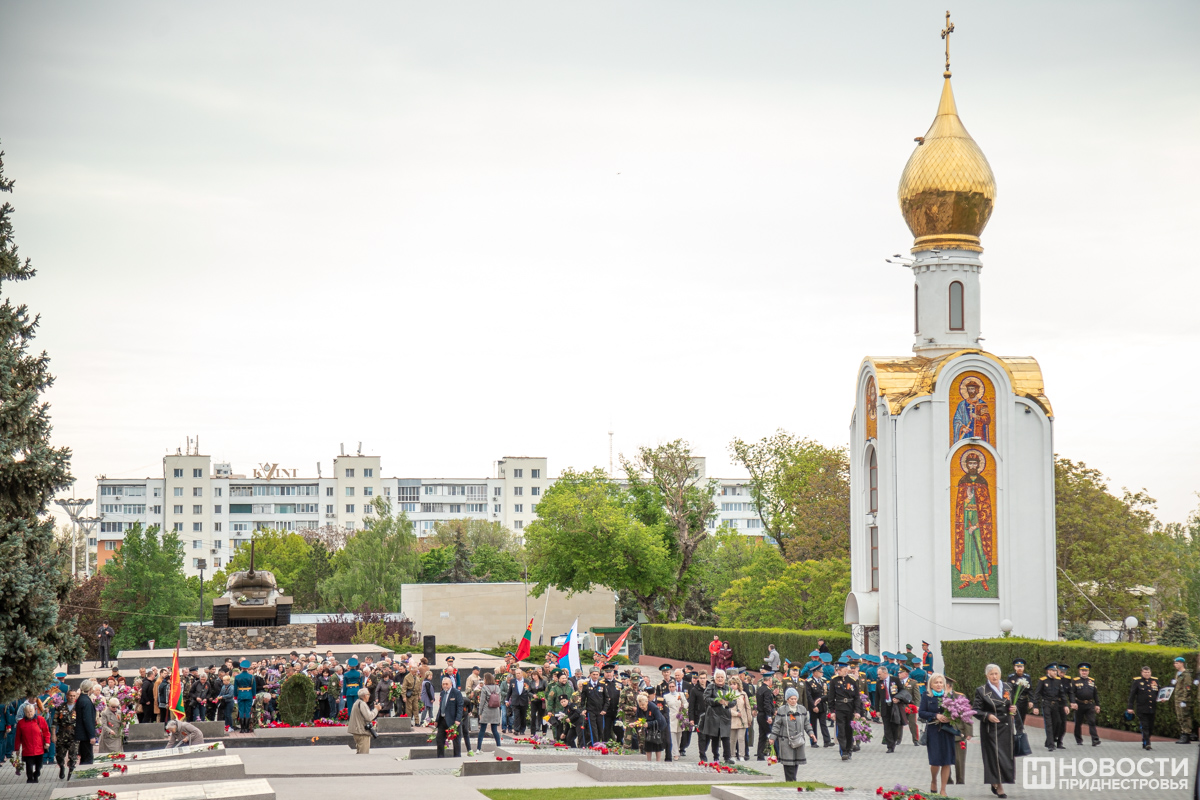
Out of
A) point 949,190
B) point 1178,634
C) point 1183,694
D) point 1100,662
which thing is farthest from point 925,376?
point 1183,694

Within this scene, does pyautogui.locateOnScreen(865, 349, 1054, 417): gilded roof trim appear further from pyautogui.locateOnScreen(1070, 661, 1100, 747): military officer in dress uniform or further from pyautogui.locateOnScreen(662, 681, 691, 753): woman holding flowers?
pyautogui.locateOnScreen(662, 681, 691, 753): woman holding flowers

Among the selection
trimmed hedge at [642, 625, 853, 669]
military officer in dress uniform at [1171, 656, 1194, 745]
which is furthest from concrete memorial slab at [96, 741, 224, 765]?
trimmed hedge at [642, 625, 853, 669]

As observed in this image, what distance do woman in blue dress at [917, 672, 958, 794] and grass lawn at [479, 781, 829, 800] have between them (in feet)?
4.75

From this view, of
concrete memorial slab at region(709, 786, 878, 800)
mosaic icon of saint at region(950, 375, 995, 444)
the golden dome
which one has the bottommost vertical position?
concrete memorial slab at region(709, 786, 878, 800)

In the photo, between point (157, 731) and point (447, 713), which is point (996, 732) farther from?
point (157, 731)

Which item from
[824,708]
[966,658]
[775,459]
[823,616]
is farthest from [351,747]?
[775,459]

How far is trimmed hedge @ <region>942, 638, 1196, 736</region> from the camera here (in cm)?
2198

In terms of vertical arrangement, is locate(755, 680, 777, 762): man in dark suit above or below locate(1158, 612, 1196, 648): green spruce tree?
below

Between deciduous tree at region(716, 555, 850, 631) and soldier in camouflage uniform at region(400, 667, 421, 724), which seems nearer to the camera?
soldier in camouflage uniform at region(400, 667, 421, 724)

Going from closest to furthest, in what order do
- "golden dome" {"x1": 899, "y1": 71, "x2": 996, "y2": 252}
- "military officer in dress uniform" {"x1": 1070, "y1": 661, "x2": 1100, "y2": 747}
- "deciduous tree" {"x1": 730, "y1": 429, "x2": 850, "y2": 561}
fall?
"military officer in dress uniform" {"x1": 1070, "y1": 661, "x2": 1100, "y2": 747} < "golden dome" {"x1": 899, "y1": 71, "x2": 996, "y2": 252} < "deciduous tree" {"x1": 730, "y1": 429, "x2": 850, "y2": 561}

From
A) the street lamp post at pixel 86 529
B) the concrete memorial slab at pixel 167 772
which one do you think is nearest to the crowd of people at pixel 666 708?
the concrete memorial slab at pixel 167 772

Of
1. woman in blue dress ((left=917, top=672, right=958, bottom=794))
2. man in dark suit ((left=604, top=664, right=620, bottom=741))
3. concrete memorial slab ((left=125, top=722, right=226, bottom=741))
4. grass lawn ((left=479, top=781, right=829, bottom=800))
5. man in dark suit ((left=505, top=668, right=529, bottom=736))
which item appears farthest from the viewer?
man in dark suit ((left=505, top=668, right=529, bottom=736))

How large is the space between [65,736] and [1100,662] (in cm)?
1861

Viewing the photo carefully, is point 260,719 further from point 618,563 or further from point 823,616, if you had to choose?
point 618,563
